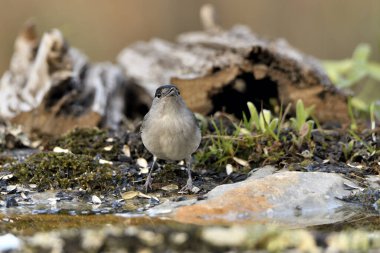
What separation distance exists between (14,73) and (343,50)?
696cm

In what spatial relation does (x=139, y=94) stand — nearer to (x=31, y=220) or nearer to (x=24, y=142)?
(x=24, y=142)

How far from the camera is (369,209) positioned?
14.1 ft

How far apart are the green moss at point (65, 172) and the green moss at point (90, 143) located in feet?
1.27

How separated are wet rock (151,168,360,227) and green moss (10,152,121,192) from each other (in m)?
0.75

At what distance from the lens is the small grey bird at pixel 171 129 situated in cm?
492

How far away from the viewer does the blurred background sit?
470 inches

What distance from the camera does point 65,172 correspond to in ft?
16.4

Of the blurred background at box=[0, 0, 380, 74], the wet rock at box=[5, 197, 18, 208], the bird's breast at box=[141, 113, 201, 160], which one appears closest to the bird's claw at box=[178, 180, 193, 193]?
the bird's breast at box=[141, 113, 201, 160]

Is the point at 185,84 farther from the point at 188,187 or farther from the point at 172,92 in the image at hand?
the point at 188,187

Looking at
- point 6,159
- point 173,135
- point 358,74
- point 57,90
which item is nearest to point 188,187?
point 173,135

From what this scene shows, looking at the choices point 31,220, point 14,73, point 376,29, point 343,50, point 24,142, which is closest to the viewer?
point 31,220

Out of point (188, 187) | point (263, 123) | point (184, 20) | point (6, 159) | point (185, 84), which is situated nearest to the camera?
point (188, 187)

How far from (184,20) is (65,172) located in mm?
8583

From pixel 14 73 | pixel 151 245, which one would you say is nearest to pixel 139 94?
pixel 14 73
